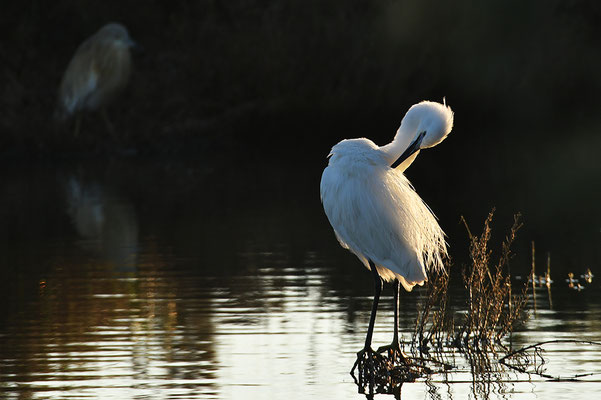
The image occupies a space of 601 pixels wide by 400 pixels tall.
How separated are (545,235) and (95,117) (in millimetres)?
14949

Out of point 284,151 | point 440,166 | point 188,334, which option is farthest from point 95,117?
point 188,334

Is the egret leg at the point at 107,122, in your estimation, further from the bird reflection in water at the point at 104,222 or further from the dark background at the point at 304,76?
the bird reflection in water at the point at 104,222

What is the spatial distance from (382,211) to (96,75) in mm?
18058

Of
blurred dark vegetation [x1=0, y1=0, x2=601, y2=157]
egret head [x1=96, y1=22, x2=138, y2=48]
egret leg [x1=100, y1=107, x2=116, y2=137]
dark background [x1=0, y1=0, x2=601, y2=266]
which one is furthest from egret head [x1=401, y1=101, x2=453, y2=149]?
egret leg [x1=100, y1=107, x2=116, y2=137]

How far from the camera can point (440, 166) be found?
20.8 m

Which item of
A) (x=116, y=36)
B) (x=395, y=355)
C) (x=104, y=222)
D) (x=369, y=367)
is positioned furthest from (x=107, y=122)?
(x=369, y=367)

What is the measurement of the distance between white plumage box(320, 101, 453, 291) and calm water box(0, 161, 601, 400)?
2.27 ft

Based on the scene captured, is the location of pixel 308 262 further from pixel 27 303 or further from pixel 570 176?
pixel 570 176

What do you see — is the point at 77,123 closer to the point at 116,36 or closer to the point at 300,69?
the point at 116,36

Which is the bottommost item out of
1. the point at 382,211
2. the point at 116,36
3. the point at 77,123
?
the point at 382,211

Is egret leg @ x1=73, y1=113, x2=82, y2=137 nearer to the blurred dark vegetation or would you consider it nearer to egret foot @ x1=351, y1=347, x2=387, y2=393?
the blurred dark vegetation

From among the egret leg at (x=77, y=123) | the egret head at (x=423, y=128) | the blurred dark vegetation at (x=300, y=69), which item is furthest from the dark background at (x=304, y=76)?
the egret head at (x=423, y=128)

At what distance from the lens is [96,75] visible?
24.3 metres

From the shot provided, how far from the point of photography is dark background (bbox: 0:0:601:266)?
2452 cm
